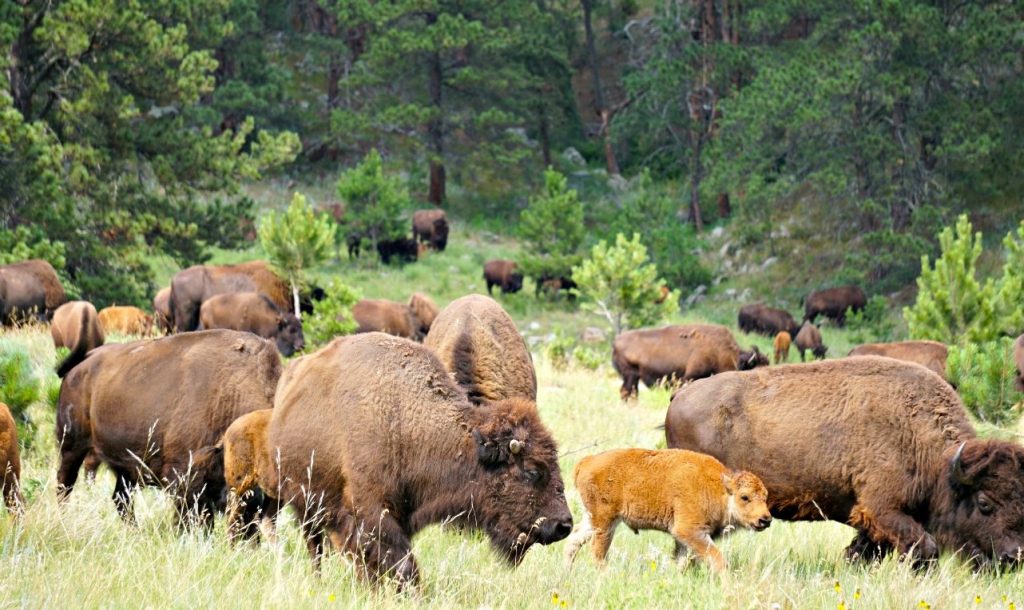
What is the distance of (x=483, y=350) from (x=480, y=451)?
98.1 inches

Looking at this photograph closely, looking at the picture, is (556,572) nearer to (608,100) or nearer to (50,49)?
(50,49)

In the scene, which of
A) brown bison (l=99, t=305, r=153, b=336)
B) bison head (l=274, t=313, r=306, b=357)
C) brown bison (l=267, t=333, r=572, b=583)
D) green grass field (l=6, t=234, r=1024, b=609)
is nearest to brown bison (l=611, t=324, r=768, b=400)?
bison head (l=274, t=313, r=306, b=357)

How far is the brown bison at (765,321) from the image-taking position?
3250 cm

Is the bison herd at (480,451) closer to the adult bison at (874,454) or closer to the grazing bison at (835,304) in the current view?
the adult bison at (874,454)

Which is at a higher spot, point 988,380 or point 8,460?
point 8,460

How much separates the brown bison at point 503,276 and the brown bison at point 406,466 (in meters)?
30.3

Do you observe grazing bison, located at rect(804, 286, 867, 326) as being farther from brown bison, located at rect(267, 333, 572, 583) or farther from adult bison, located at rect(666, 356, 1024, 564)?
brown bison, located at rect(267, 333, 572, 583)

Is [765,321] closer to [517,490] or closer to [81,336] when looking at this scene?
[81,336]

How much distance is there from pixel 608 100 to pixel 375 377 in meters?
49.9

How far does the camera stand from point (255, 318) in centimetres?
1828

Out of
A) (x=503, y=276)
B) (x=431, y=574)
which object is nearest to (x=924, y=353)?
(x=431, y=574)

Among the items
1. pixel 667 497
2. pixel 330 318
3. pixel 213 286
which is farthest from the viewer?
pixel 213 286

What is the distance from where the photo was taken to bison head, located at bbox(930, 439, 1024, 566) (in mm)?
7281

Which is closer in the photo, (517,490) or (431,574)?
(517,490)
